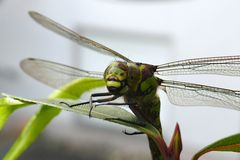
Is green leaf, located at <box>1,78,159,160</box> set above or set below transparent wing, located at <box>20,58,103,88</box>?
below

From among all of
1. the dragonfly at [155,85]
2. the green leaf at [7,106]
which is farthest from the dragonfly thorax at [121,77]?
the green leaf at [7,106]

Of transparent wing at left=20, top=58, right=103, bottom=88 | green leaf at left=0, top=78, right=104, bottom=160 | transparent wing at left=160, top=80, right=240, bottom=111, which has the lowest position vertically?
green leaf at left=0, top=78, right=104, bottom=160

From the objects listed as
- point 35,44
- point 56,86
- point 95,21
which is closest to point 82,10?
point 95,21

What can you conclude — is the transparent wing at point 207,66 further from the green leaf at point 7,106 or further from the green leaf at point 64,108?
the green leaf at point 7,106

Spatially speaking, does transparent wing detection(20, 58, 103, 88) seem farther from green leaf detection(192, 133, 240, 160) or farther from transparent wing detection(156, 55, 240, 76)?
green leaf detection(192, 133, 240, 160)

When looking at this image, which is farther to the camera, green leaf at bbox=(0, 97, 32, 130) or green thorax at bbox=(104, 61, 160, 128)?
green thorax at bbox=(104, 61, 160, 128)

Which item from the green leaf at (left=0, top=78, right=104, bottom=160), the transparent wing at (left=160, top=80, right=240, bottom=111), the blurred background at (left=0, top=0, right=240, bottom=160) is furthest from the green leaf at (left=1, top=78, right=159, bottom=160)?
the blurred background at (left=0, top=0, right=240, bottom=160)

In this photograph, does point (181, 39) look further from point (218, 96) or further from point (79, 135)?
point (218, 96)
